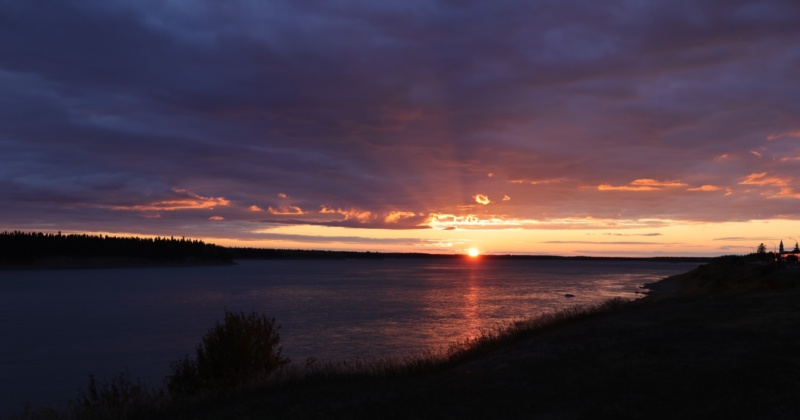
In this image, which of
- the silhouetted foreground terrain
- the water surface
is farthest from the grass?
the water surface

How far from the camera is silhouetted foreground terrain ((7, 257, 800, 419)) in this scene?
1298cm

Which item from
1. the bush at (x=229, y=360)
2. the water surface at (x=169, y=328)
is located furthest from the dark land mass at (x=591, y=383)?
the water surface at (x=169, y=328)

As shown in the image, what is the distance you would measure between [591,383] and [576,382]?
38cm

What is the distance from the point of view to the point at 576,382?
49.3ft

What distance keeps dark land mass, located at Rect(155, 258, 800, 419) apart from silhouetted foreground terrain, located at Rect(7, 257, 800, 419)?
0.03 metres

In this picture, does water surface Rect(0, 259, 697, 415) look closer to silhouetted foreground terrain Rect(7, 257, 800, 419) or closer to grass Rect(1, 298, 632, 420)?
grass Rect(1, 298, 632, 420)

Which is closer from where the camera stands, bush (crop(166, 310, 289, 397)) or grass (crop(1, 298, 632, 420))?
grass (crop(1, 298, 632, 420))

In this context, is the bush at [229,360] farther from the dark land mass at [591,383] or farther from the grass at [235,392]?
the dark land mass at [591,383]

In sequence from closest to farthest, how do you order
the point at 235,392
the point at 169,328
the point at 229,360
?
the point at 235,392
the point at 229,360
the point at 169,328

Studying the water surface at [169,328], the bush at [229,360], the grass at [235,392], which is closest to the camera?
the grass at [235,392]

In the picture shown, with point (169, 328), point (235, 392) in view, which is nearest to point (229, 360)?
point (235, 392)

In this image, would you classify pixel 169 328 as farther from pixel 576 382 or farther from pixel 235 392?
pixel 576 382

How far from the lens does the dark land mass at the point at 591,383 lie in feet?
42.3

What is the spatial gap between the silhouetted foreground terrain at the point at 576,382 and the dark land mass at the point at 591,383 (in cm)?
3
